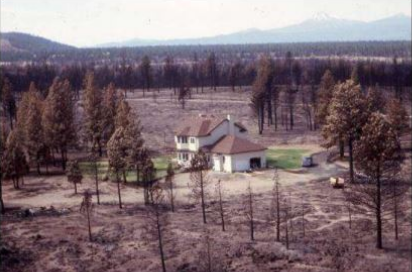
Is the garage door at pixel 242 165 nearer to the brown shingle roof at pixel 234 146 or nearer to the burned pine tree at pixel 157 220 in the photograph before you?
the brown shingle roof at pixel 234 146

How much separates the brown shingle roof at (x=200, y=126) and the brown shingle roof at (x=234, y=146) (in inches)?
77.0

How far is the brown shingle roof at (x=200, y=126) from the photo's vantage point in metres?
53.8

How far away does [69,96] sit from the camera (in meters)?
55.3

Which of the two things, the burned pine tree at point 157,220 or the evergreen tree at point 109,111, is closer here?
the burned pine tree at point 157,220

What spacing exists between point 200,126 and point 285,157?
891 cm

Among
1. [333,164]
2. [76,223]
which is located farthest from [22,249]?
[333,164]

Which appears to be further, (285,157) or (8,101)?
(285,157)

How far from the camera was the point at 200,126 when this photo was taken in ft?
178

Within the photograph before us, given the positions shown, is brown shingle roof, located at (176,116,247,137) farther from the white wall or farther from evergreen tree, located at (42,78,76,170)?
evergreen tree, located at (42,78,76,170)

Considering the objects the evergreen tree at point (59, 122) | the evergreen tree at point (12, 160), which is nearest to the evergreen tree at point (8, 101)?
the evergreen tree at point (59, 122)

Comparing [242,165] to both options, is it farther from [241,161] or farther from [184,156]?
[184,156]

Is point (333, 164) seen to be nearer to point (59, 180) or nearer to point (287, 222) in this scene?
point (287, 222)

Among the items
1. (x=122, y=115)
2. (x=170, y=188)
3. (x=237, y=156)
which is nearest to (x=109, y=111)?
(x=122, y=115)

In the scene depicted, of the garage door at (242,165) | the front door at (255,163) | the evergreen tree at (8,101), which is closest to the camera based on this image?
the evergreen tree at (8,101)
